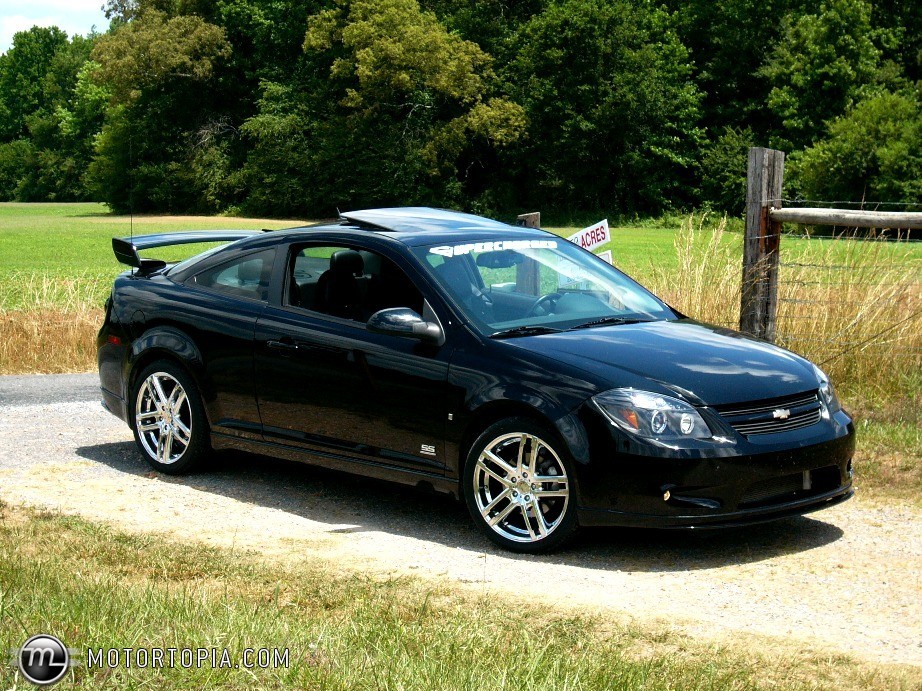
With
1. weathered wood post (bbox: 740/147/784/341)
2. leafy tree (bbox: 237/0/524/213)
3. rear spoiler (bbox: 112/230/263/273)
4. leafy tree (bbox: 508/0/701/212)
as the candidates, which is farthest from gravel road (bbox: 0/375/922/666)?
leafy tree (bbox: 508/0/701/212)

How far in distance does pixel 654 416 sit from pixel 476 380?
0.97 m

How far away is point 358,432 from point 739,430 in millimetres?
2142

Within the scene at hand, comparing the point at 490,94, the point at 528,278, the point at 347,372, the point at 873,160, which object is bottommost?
the point at 347,372

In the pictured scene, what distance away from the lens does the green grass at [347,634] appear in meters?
3.95

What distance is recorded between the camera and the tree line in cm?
6247

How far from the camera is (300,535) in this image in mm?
6742

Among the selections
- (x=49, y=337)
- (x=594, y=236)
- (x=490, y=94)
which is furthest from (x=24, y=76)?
(x=594, y=236)

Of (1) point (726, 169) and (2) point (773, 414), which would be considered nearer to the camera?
(2) point (773, 414)

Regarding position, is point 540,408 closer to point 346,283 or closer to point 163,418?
point 346,283

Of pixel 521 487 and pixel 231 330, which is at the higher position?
pixel 231 330

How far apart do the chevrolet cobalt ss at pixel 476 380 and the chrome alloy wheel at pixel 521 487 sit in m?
0.01

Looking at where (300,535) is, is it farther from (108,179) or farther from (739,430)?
(108,179)

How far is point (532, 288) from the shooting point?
7.19 metres

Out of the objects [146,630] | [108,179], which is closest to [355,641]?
[146,630]
